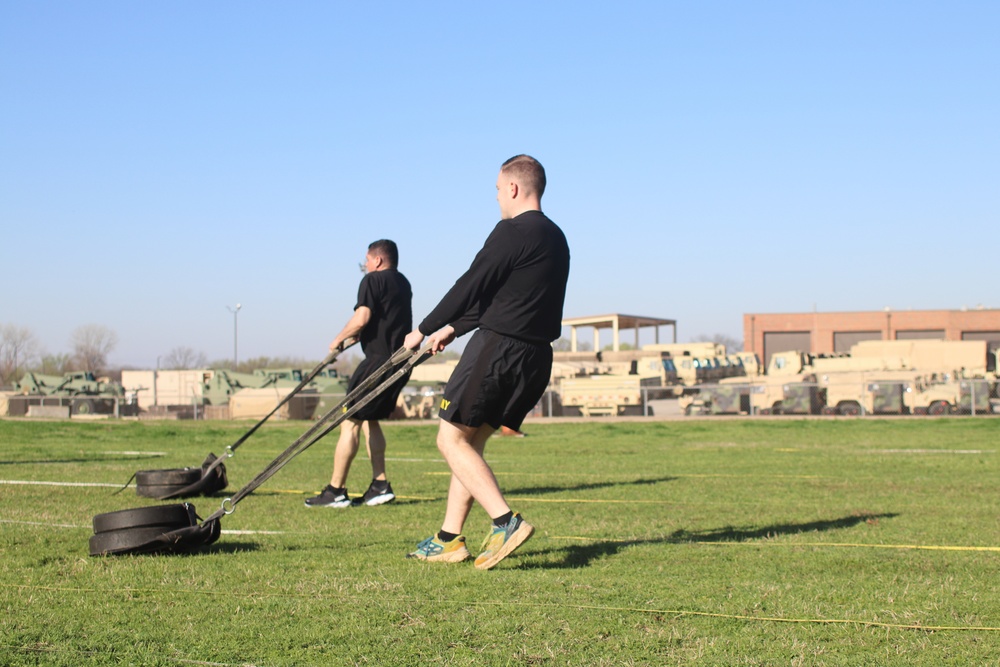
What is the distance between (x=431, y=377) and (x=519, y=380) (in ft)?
147

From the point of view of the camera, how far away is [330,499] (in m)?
7.93

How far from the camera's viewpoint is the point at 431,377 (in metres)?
49.7

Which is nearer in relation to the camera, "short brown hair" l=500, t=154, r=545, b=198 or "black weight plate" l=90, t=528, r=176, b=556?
"black weight plate" l=90, t=528, r=176, b=556

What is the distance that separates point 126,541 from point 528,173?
274 centimetres

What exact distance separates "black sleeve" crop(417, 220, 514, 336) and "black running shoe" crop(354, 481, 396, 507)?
128 inches

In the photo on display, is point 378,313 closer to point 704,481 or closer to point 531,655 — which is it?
point 704,481

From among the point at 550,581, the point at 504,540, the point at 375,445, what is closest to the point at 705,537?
the point at 504,540

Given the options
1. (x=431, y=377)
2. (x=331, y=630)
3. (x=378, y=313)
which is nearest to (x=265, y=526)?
(x=378, y=313)

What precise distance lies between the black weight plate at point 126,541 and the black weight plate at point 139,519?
43mm

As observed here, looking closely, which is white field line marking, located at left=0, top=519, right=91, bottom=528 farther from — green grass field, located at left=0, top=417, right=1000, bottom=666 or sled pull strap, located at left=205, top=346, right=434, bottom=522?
sled pull strap, located at left=205, top=346, right=434, bottom=522

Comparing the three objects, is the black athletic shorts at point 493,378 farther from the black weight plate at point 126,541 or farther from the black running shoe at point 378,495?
the black running shoe at point 378,495

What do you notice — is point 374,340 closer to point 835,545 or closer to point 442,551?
point 442,551

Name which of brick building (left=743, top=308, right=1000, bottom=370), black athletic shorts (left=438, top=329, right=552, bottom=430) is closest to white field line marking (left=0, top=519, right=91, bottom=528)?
black athletic shorts (left=438, top=329, right=552, bottom=430)

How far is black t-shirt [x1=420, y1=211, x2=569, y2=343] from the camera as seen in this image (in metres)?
5.05
